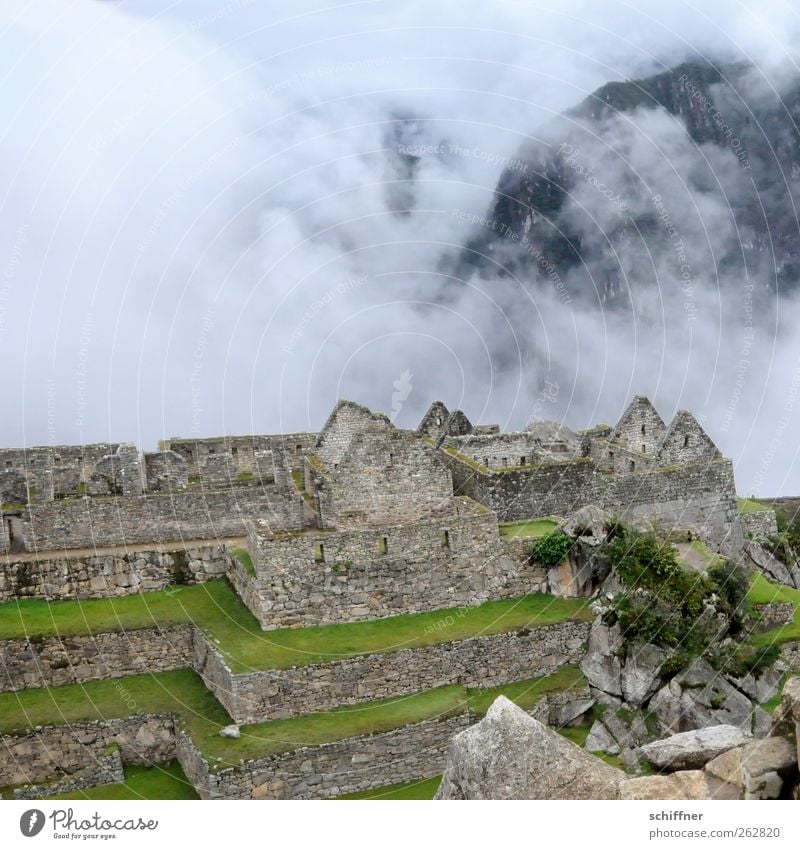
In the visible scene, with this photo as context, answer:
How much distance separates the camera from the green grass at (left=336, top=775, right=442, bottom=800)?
1672 cm

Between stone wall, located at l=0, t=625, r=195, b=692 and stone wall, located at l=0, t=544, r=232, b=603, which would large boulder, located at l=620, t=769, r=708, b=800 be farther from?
stone wall, located at l=0, t=544, r=232, b=603

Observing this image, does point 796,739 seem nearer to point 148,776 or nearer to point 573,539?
point 573,539

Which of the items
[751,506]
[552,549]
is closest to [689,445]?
[751,506]

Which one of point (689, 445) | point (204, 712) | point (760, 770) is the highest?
point (689, 445)

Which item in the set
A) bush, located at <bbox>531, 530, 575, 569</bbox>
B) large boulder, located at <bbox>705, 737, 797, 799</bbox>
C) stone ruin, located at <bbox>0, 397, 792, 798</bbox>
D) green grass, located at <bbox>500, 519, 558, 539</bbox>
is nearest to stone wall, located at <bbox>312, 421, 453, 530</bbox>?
A: stone ruin, located at <bbox>0, 397, 792, 798</bbox>

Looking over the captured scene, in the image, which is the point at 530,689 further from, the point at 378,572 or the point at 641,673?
the point at 378,572

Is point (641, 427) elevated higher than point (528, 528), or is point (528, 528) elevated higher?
point (641, 427)

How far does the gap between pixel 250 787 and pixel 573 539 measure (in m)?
8.72

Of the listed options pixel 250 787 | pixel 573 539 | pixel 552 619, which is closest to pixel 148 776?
pixel 250 787

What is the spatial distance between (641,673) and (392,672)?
4.73 metres

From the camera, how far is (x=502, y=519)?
2352 cm

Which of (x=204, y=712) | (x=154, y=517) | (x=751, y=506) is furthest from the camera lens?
(x=751, y=506)

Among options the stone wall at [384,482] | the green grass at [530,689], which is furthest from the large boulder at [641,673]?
the stone wall at [384,482]
